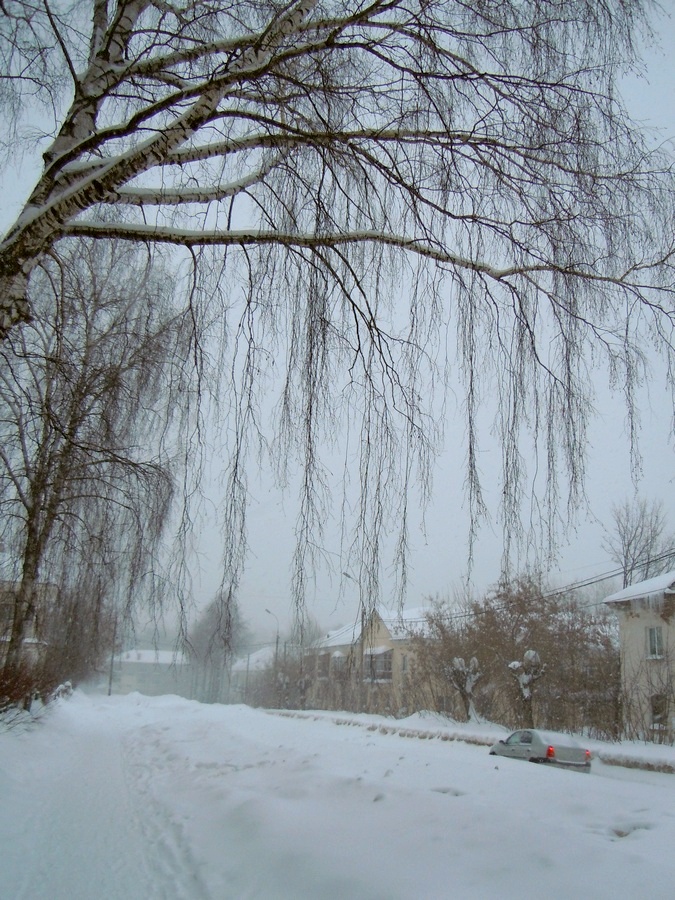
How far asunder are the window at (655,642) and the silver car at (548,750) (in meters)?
5.59

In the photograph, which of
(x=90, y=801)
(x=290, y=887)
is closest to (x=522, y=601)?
(x=90, y=801)

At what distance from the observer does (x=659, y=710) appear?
16.9 meters

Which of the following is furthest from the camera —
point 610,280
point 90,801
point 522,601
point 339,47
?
point 522,601

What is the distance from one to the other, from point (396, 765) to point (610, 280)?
19.6ft

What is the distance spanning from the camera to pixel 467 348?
3.33 m

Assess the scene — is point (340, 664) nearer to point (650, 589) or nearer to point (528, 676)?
point (528, 676)

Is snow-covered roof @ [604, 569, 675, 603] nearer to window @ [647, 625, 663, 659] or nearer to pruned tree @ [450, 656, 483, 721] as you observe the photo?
window @ [647, 625, 663, 659]

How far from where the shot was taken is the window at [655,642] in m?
18.1

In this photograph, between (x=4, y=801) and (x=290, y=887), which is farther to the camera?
(x=4, y=801)

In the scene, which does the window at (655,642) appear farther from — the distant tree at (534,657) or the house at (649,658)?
the distant tree at (534,657)

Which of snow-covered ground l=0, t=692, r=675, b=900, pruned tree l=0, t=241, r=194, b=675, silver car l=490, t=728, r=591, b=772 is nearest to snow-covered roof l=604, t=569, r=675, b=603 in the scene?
silver car l=490, t=728, r=591, b=772

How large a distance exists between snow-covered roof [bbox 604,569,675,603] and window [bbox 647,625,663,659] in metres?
0.92

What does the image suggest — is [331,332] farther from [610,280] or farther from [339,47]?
[610,280]

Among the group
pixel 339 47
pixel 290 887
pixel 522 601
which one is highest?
pixel 339 47
